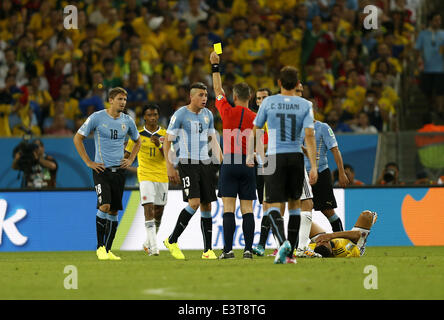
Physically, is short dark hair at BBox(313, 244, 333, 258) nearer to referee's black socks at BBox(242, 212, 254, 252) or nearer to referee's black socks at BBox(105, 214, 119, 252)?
referee's black socks at BBox(242, 212, 254, 252)

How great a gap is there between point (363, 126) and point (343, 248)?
6.43 m

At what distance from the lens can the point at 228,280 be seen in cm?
821

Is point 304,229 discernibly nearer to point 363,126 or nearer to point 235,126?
point 235,126

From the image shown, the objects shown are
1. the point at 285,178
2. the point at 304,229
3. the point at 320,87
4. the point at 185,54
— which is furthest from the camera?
the point at 185,54

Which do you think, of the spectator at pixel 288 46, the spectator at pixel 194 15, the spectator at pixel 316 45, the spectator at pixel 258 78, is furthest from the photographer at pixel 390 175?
the spectator at pixel 194 15

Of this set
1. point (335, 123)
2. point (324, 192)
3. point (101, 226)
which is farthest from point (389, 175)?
point (101, 226)

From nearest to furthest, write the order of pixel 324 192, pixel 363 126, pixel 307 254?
pixel 307 254
pixel 324 192
pixel 363 126

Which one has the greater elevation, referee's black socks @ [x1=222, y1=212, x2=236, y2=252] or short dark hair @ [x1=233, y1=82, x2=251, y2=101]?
short dark hair @ [x1=233, y1=82, x2=251, y2=101]

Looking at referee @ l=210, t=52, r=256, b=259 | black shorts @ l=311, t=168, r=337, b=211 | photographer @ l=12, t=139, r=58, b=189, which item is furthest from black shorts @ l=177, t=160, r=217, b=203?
photographer @ l=12, t=139, r=58, b=189

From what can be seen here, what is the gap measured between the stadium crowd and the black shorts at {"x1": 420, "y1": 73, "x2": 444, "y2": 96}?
654 mm

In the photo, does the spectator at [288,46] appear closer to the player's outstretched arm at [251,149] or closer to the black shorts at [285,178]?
the player's outstretched arm at [251,149]

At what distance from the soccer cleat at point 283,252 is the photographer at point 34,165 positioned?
7.24m

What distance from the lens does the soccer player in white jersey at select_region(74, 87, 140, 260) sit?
12.1 meters

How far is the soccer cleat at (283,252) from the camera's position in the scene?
966 centimetres
